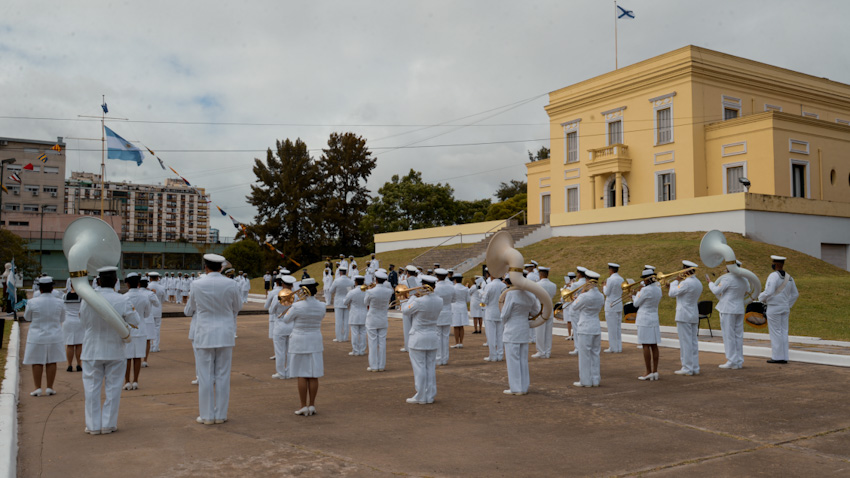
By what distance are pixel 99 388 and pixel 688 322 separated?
348 inches

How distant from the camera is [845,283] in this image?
2009 centimetres

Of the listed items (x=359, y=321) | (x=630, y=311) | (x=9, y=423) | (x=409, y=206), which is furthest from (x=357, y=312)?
(x=409, y=206)

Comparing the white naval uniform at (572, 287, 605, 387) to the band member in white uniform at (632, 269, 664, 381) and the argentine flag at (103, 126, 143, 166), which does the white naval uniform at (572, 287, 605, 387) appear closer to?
the band member in white uniform at (632, 269, 664, 381)

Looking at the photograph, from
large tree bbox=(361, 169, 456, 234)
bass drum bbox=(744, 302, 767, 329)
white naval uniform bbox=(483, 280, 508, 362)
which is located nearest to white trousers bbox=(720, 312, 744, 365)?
bass drum bbox=(744, 302, 767, 329)

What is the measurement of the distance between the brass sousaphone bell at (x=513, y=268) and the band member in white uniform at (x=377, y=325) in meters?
2.74

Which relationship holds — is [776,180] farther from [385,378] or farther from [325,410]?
[325,410]

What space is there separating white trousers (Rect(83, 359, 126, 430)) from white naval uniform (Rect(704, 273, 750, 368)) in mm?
9615

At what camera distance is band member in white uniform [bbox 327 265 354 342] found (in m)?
14.9

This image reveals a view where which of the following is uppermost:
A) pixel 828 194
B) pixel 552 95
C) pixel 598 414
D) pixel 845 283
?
pixel 552 95

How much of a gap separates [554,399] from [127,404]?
19.1ft

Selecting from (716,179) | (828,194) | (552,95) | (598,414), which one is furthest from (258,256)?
(598,414)

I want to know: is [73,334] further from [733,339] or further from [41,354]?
[733,339]

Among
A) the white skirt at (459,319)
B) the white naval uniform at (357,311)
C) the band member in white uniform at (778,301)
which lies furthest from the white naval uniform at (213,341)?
the band member in white uniform at (778,301)

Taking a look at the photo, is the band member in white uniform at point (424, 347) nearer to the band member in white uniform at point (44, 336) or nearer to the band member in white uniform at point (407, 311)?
the band member in white uniform at point (407, 311)
